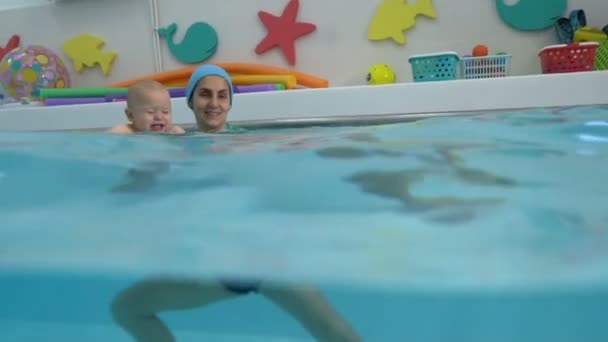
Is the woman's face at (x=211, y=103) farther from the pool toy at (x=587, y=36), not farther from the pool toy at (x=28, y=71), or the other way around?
the pool toy at (x=587, y=36)

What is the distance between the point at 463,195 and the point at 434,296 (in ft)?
0.91

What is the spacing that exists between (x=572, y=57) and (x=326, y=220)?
6.67ft

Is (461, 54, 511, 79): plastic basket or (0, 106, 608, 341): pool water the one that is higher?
(461, 54, 511, 79): plastic basket

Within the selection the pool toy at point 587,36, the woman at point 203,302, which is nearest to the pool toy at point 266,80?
the pool toy at point 587,36

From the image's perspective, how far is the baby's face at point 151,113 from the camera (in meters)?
2.56

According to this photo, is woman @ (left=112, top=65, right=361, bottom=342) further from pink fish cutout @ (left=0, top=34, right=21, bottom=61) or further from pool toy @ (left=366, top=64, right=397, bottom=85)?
pink fish cutout @ (left=0, top=34, right=21, bottom=61)

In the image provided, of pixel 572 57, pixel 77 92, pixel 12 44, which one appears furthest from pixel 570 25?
pixel 12 44

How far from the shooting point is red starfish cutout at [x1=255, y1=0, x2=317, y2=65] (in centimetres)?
357

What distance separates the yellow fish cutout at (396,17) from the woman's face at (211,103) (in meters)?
1.17

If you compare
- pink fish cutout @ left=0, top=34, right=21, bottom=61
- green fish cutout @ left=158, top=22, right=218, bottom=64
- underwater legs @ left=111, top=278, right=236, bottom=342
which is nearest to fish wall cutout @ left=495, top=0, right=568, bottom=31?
green fish cutout @ left=158, top=22, right=218, bottom=64

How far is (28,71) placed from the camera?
3643 millimetres

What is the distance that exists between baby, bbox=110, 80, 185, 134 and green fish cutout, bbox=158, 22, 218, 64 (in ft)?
3.74

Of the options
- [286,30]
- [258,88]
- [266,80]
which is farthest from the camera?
[286,30]

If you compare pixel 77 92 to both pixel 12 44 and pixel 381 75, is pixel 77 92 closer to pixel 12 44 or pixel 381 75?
pixel 12 44
